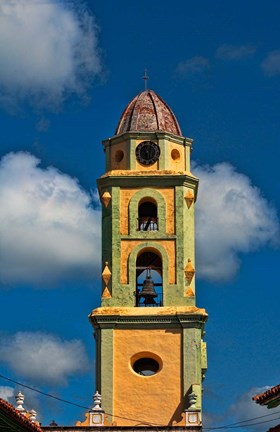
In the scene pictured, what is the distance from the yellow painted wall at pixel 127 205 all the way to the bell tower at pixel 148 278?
0.04m

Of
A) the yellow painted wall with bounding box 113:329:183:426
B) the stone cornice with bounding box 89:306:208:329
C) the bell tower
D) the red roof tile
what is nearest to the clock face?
the bell tower

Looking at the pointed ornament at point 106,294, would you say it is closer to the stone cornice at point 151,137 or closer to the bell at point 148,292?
the bell at point 148,292

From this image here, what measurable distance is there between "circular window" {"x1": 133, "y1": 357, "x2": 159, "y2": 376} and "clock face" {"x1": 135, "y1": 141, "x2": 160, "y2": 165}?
26.0 ft

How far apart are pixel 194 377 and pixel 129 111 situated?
11.5 meters

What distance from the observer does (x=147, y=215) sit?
6156 cm

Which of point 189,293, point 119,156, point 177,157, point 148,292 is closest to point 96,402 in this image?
point 148,292

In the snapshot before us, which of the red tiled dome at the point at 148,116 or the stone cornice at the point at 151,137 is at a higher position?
the red tiled dome at the point at 148,116

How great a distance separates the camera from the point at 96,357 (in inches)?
→ 2315

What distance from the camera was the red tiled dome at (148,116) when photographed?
61.9m

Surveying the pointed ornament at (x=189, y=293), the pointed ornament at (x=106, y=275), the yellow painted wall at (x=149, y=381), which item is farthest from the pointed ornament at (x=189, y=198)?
the yellow painted wall at (x=149, y=381)

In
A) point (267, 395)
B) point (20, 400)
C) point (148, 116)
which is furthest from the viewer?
point (148, 116)

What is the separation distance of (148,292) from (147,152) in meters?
5.80

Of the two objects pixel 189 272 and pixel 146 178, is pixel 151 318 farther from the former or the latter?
pixel 146 178

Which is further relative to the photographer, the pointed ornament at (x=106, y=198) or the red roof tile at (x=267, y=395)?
the pointed ornament at (x=106, y=198)
